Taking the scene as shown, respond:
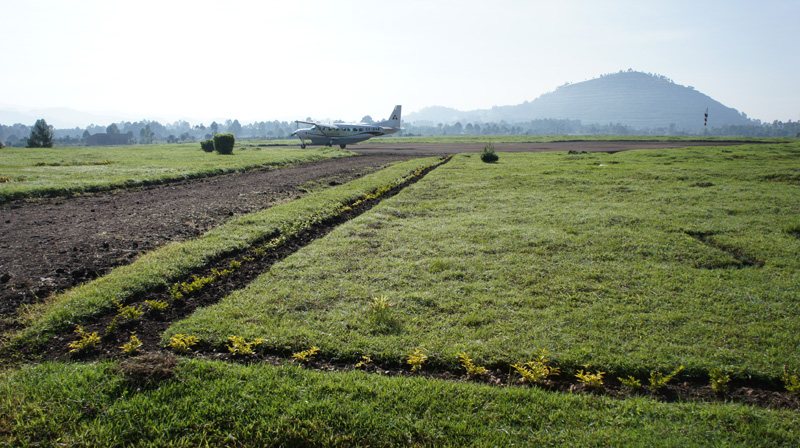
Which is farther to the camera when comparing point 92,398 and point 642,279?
point 642,279

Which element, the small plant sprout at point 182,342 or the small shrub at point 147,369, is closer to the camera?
the small shrub at point 147,369

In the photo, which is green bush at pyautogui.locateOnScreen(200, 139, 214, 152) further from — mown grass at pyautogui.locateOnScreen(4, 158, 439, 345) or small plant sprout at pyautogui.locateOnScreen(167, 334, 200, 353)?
small plant sprout at pyautogui.locateOnScreen(167, 334, 200, 353)

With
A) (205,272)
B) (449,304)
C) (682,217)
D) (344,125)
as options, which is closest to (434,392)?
(449,304)

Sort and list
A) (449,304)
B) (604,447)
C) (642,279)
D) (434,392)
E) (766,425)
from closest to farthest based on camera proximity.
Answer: (604,447)
(766,425)
(434,392)
(449,304)
(642,279)

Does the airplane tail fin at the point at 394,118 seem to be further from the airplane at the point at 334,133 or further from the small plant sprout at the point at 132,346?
the small plant sprout at the point at 132,346

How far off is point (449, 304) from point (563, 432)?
2755 millimetres

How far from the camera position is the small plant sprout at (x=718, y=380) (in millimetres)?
4105

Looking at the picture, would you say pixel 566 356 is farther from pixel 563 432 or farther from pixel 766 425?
pixel 766 425

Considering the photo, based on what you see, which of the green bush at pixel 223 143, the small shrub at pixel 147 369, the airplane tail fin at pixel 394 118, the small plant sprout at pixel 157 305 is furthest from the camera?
the airplane tail fin at pixel 394 118

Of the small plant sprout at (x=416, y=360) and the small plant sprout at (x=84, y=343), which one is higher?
the small plant sprout at (x=84, y=343)

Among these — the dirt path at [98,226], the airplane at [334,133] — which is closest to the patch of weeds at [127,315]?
the dirt path at [98,226]

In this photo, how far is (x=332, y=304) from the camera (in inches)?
241

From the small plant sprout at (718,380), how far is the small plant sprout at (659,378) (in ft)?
0.95

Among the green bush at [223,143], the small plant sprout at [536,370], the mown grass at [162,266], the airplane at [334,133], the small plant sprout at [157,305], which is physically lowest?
the small plant sprout at [536,370]
